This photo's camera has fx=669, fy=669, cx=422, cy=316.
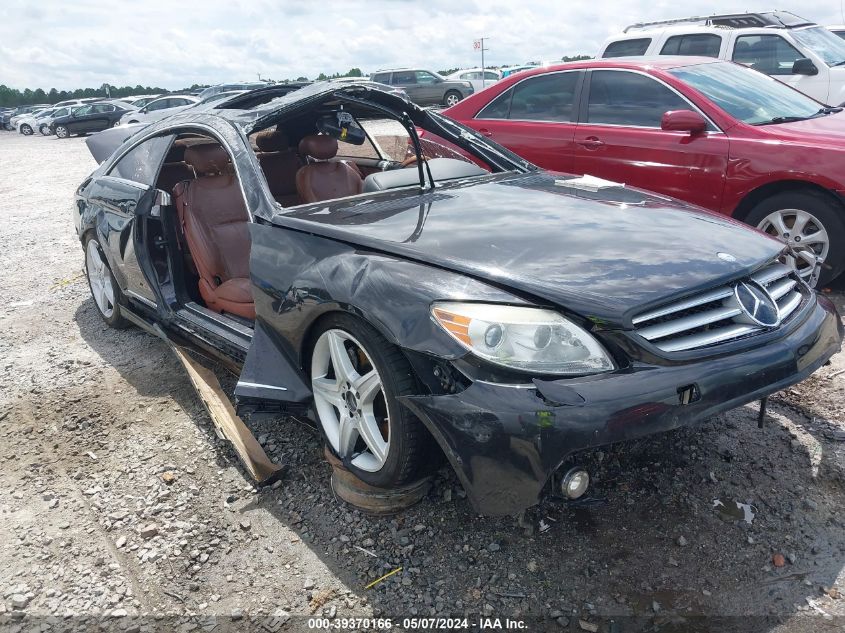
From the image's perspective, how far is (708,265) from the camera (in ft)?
7.52

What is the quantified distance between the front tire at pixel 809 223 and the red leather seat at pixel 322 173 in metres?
2.84

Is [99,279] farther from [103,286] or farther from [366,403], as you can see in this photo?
[366,403]

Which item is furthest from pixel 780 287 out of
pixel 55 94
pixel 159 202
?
pixel 55 94

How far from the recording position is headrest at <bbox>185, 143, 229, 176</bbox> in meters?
3.81

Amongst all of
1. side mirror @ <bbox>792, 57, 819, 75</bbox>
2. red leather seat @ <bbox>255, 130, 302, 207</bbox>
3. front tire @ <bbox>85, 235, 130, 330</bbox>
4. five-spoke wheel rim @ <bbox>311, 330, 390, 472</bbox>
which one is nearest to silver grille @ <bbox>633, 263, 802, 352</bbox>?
five-spoke wheel rim @ <bbox>311, 330, 390, 472</bbox>

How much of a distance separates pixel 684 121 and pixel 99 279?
428cm

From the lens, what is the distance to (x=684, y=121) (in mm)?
4773

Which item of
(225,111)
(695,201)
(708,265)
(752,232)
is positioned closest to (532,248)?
(708,265)

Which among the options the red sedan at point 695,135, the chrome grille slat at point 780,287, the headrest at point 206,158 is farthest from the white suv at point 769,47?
the headrest at point 206,158

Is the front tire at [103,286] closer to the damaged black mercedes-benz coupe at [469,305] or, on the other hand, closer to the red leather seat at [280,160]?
the damaged black mercedes-benz coupe at [469,305]

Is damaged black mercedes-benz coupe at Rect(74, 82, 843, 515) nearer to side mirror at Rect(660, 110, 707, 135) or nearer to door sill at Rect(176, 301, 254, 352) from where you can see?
door sill at Rect(176, 301, 254, 352)

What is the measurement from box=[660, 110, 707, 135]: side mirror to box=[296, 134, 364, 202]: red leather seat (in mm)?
2414

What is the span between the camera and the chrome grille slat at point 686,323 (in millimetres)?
2066

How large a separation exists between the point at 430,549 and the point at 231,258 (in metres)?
2.15
